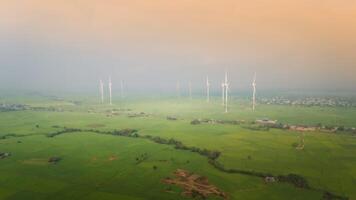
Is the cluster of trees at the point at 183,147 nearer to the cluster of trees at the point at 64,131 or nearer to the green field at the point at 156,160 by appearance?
the green field at the point at 156,160

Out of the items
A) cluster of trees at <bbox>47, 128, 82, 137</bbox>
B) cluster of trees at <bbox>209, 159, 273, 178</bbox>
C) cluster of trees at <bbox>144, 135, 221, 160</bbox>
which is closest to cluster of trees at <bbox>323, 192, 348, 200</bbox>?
cluster of trees at <bbox>209, 159, 273, 178</bbox>

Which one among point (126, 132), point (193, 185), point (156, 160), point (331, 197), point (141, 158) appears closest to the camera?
point (331, 197)

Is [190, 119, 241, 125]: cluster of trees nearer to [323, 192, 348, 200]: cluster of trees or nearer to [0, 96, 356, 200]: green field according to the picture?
[0, 96, 356, 200]: green field

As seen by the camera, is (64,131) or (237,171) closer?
(237,171)

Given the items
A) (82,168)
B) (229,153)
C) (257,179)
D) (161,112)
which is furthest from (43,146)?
(161,112)

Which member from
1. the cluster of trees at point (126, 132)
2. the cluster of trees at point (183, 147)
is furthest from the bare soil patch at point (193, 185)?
the cluster of trees at point (126, 132)

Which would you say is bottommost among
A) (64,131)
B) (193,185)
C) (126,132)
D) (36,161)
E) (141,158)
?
(193,185)

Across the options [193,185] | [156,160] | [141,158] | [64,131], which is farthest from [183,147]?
[64,131]

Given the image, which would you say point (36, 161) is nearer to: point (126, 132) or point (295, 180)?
point (126, 132)

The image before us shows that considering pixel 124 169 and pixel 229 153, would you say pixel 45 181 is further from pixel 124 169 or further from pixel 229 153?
pixel 229 153
